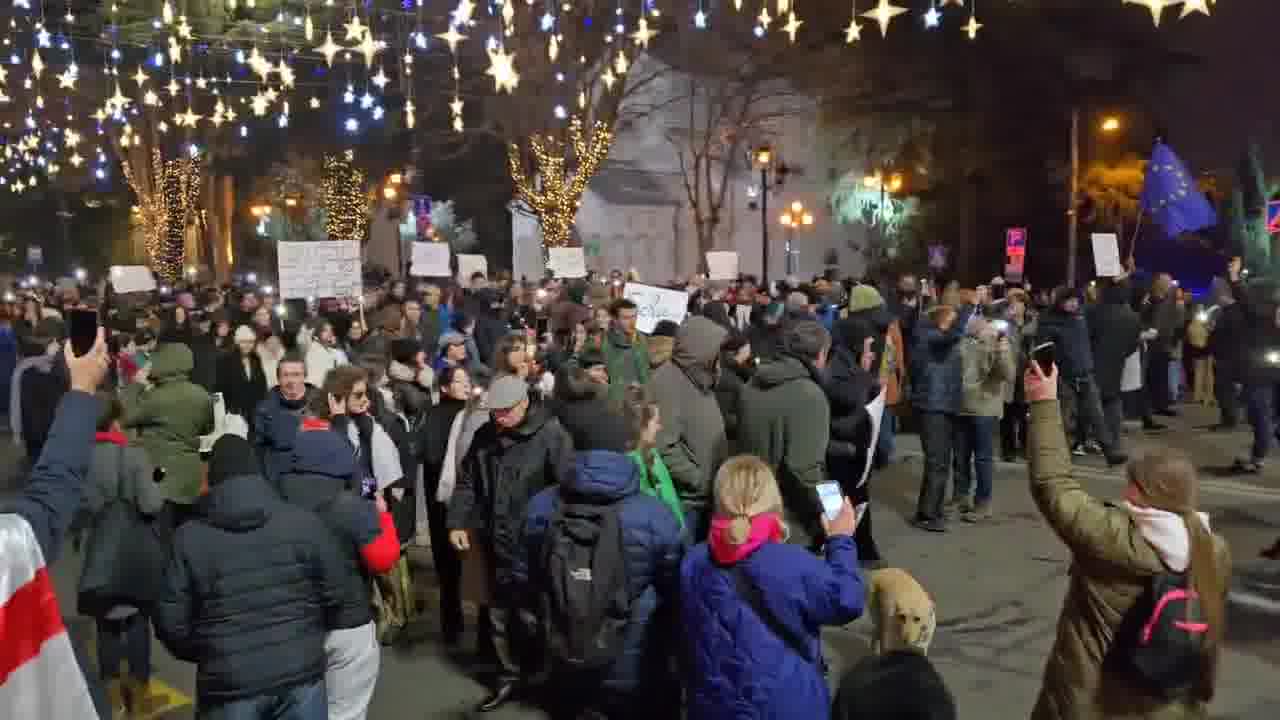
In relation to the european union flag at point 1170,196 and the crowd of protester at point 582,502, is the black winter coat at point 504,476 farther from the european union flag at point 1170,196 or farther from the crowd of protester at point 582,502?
the european union flag at point 1170,196

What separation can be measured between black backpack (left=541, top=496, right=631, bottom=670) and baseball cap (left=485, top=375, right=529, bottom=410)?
1294 millimetres

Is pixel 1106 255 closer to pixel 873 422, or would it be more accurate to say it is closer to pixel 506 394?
pixel 873 422

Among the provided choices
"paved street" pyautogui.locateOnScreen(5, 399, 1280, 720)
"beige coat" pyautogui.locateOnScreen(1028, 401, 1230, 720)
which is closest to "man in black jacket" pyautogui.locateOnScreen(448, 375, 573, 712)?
"paved street" pyautogui.locateOnScreen(5, 399, 1280, 720)

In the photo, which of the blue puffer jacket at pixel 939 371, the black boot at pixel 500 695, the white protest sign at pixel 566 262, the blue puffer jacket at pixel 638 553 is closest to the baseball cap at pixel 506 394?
the blue puffer jacket at pixel 638 553

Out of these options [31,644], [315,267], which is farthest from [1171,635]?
[315,267]

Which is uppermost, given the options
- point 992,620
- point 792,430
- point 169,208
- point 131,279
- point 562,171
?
point 169,208

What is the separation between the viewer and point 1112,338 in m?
12.5

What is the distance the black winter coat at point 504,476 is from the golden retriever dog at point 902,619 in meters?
2.49

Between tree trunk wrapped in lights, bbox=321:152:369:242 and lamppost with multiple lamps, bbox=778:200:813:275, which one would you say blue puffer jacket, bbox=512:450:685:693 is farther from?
lamppost with multiple lamps, bbox=778:200:813:275

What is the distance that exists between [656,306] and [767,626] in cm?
684

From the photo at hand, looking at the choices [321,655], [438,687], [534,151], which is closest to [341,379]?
[438,687]

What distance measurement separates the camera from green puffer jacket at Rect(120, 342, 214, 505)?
6.70m

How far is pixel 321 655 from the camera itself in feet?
12.7

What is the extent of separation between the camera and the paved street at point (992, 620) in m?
5.82
